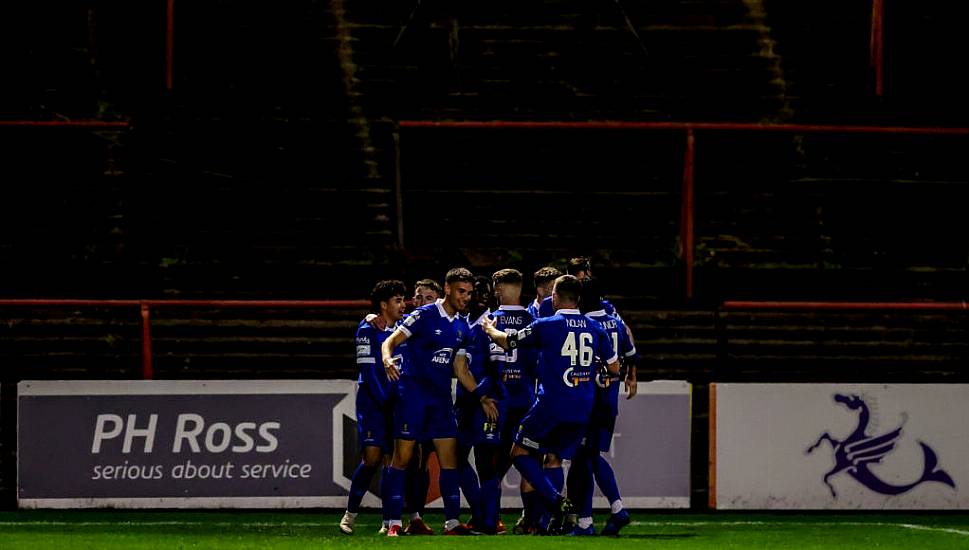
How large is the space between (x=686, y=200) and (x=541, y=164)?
88.1 inches

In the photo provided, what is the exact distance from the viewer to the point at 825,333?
14.2 metres

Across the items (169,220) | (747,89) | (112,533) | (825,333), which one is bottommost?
(112,533)

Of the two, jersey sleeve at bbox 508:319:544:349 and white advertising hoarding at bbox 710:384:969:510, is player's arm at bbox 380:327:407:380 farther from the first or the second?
white advertising hoarding at bbox 710:384:969:510

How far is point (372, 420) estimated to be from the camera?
1028 cm

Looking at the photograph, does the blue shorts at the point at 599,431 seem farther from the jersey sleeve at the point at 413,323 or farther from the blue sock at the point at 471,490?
the jersey sleeve at the point at 413,323

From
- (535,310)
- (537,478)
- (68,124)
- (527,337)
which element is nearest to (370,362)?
(535,310)

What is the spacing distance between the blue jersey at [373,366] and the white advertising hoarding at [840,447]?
Result: 3387 mm

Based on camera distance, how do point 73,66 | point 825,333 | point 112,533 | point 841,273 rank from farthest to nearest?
point 73,66 → point 841,273 → point 825,333 → point 112,533

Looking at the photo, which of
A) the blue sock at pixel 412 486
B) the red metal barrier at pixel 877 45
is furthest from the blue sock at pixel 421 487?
the red metal barrier at pixel 877 45

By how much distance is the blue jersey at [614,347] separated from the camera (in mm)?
9930

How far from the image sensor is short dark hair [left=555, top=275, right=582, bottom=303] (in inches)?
370

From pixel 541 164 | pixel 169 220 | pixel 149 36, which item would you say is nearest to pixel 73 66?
pixel 149 36

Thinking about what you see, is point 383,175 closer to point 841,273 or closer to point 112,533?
point 841,273

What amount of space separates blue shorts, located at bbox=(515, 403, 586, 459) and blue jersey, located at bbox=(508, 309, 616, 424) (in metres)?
0.05
